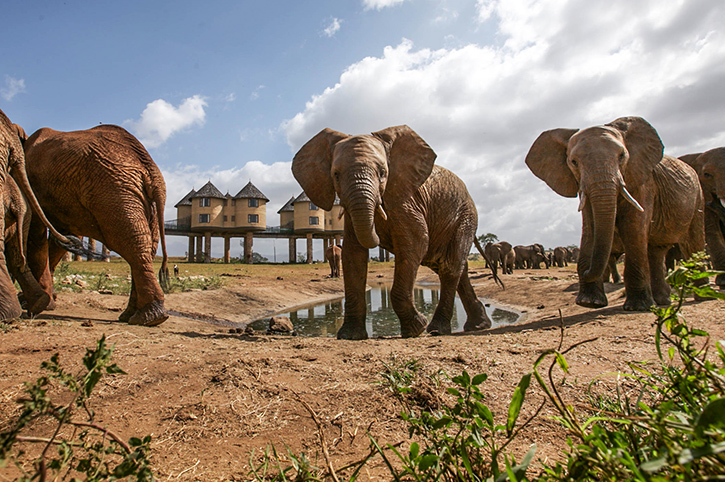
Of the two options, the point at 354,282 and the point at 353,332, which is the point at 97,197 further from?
the point at 353,332

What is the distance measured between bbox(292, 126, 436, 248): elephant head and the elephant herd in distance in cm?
2

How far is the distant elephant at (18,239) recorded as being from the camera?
4.60 metres

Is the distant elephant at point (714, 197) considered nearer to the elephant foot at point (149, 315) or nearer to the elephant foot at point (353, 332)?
the elephant foot at point (353, 332)

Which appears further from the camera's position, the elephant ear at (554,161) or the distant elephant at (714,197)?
the distant elephant at (714,197)

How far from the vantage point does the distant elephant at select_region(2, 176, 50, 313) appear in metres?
4.60

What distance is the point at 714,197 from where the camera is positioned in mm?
9445

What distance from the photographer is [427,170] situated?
612 cm

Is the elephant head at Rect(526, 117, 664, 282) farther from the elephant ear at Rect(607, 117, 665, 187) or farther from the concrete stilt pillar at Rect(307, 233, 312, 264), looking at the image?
the concrete stilt pillar at Rect(307, 233, 312, 264)

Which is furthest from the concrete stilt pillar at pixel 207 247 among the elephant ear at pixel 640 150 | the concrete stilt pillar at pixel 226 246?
the elephant ear at pixel 640 150

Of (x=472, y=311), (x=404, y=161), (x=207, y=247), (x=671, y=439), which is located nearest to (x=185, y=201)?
(x=207, y=247)

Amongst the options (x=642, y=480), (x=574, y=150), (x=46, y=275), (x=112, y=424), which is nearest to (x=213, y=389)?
(x=112, y=424)

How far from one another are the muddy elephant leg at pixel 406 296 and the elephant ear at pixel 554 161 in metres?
3.83

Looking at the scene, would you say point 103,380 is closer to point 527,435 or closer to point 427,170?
point 527,435

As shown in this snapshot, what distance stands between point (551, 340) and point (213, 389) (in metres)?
3.39
